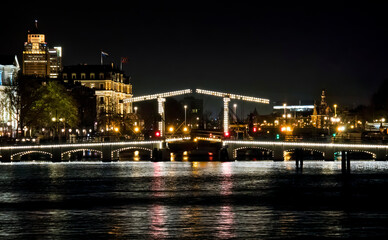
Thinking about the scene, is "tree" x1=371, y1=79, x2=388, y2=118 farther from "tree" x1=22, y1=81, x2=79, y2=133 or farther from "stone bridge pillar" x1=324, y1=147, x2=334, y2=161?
"tree" x1=22, y1=81, x2=79, y2=133

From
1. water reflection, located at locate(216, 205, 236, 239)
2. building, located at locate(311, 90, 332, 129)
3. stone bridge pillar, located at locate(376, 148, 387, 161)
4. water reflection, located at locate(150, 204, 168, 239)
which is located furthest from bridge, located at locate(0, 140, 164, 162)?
building, located at locate(311, 90, 332, 129)

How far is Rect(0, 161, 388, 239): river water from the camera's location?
35.4 m

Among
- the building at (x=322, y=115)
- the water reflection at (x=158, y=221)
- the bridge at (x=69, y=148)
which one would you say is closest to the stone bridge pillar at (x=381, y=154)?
the bridge at (x=69, y=148)

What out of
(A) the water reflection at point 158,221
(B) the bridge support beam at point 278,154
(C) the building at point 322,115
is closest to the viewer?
(A) the water reflection at point 158,221

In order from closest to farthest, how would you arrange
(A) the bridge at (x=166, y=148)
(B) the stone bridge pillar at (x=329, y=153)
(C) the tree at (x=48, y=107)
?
1. (A) the bridge at (x=166, y=148)
2. (B) the stone bridge pillar at (x=329, y=153)
3. (C) the tree at (x=48, y=107)

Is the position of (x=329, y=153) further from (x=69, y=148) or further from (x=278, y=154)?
(x=69, y=148)

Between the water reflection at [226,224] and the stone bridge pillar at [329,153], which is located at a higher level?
the stone bridge pillar at [329,153]

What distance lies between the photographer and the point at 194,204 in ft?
154

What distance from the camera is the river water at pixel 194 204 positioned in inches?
1393

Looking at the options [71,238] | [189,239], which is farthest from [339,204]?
[71,238]

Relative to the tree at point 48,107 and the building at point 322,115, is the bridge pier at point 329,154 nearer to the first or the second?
the tree at point 48,107

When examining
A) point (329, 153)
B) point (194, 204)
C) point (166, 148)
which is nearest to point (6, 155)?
point (166, 148)

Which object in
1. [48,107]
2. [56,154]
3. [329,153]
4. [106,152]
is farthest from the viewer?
[48,107]

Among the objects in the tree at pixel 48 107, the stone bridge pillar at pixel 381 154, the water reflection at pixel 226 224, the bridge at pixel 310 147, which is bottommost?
the water reflection at pixel 226 224
